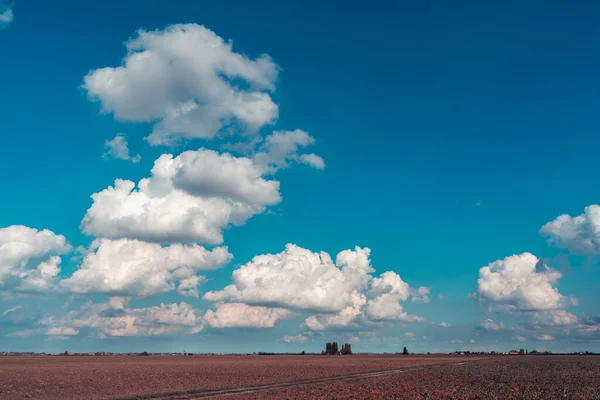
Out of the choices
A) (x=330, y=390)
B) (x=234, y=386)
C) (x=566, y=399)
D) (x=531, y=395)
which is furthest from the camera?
(x=234, y=386)

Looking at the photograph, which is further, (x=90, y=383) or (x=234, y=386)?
(x=90, y=383)

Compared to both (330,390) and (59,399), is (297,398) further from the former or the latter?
(59,399)

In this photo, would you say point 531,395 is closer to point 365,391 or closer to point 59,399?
point 365,391

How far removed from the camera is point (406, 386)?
183 ft

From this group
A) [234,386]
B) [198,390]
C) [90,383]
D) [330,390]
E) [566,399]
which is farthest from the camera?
[90,383]

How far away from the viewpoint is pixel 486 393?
47250mm

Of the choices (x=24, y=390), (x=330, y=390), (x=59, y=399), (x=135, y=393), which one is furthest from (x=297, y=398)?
(x=24, y=390)

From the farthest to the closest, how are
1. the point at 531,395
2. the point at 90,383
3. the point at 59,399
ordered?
the point at 90,383, the point at 59,399, the point at 531,395

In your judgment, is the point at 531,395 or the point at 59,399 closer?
the point at 531,395

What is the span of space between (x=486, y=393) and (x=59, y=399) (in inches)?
1652

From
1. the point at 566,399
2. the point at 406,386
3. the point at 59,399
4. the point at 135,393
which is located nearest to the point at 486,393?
the point at 566,399

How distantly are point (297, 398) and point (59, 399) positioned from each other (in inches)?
954

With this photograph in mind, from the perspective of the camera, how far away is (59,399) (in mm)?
49906

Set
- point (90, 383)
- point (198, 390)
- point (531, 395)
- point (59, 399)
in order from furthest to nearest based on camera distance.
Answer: point (90, 383) → point (198, 390) → point (59, 399) → point (531, 395)
